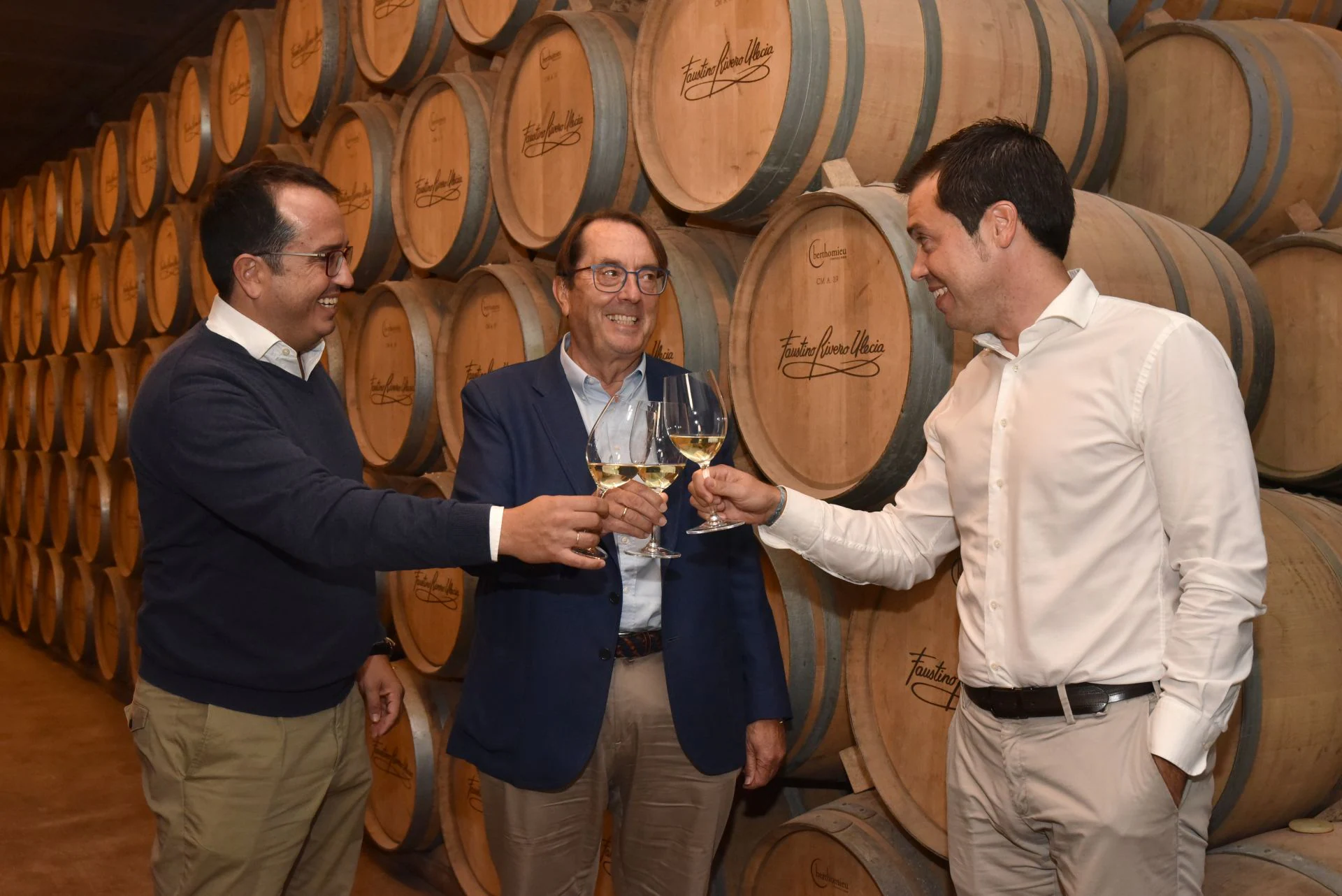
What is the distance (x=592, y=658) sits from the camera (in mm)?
2211

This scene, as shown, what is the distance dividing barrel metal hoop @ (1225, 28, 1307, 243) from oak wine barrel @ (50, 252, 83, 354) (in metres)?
6.94

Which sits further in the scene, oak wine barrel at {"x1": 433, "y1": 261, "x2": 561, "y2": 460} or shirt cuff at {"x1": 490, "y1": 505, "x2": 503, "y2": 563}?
oak wine barrel at {"x1": 433, "y1": 261, "x2": 561, "y2": 460}

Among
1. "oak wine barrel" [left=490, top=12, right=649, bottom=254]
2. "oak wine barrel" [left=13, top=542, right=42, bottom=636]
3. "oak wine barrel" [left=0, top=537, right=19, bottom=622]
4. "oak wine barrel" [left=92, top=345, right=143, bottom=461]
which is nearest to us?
"oak wine barrel" [left=490, top=12, right=649, bottom=254]

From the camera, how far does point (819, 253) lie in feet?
8.05

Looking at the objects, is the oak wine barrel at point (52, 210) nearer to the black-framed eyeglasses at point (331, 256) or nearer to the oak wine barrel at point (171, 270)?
the oak wine barrel at point (171, 270)

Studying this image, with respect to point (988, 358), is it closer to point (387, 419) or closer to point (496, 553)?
point (496, 553)

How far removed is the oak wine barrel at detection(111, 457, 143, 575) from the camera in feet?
21.4

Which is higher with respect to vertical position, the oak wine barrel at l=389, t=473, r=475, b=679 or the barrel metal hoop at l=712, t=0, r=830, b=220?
the barrel metal hoop at l=712, t=0, r=830, b=220

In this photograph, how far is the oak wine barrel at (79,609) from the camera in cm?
708

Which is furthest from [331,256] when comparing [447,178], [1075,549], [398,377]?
[398,377]

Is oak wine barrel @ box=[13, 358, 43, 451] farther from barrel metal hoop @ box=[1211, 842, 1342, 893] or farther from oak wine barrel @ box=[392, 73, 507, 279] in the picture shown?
barrel metal hoop @ box=[1211, 842, 1342, 893]

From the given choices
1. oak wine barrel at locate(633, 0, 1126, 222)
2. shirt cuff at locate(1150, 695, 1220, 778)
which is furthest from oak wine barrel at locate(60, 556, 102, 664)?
shirt cuff at locate(1150, 695, 1220, 778)

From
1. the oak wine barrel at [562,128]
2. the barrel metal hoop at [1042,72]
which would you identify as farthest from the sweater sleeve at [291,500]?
the barrel metal hoop at [1042,72]

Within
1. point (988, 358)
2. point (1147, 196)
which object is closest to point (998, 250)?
point (988, 358)
